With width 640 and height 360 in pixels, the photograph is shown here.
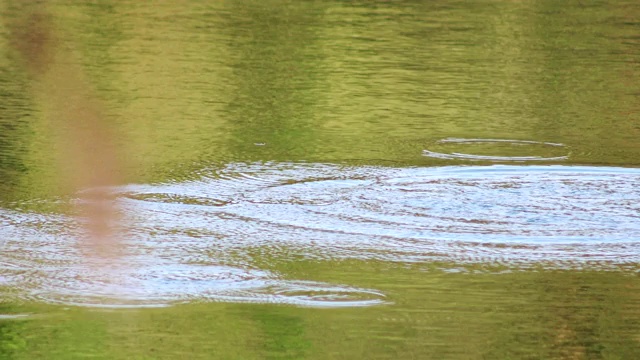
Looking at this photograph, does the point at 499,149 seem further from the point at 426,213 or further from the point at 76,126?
the point at 76,126

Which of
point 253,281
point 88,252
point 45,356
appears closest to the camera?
point 45,356

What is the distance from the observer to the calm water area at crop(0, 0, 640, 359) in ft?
18.0

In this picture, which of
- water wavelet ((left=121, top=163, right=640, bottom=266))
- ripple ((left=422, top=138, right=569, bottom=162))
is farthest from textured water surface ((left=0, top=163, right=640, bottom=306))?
ripple ((left=422, top=138, right=569, bottom=162))

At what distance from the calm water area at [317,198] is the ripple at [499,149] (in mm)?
24

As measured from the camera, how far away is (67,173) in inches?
328

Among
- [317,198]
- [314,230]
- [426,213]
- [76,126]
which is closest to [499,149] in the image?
[317,198]

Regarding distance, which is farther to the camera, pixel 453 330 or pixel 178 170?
pixel 178 170

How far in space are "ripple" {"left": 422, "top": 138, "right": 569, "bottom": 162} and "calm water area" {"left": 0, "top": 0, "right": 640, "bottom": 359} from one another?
2 centimetres

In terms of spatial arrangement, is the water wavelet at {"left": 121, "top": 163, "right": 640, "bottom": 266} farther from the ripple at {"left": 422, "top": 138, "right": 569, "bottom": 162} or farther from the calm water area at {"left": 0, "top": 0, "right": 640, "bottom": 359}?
the ripple at {"left": 422, "top": 138, "right": 569, "bottom": 162}

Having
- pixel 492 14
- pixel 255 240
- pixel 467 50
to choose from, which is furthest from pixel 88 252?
pixel 492 14

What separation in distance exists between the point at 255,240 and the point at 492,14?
1137 cm

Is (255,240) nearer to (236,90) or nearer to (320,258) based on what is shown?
(320,258)

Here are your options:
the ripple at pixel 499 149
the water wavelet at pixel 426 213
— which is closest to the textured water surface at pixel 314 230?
the water wavelet at pixel 426 213

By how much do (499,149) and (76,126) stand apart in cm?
275
